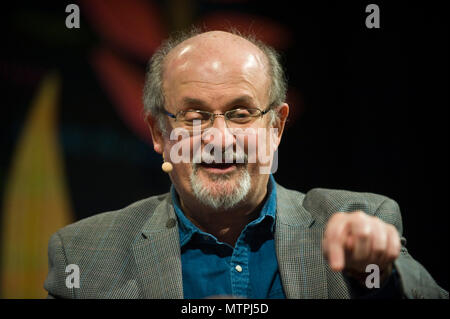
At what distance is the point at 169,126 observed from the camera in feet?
5.73

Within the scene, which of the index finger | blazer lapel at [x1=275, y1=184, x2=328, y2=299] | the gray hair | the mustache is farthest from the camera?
the gray hair

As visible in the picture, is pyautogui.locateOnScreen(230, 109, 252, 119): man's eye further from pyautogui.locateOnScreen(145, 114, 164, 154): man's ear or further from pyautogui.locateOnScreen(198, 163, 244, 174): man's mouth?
pyautogui.locateOnScreen(145, 114, 164, 154): man's ear

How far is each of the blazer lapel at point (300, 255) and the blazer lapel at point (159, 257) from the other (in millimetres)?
371

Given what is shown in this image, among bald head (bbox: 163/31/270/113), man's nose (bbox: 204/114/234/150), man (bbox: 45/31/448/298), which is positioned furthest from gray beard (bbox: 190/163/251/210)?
bald head (bbox: 163/31/270/113)

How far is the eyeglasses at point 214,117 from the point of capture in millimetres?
1633

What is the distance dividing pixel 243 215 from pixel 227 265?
0.23 metres

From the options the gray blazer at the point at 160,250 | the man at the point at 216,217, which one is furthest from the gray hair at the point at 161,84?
the gray blazer at the point at 160,250

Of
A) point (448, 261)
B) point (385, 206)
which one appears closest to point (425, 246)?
point (448, 261)

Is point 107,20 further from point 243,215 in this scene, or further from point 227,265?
point 227,265

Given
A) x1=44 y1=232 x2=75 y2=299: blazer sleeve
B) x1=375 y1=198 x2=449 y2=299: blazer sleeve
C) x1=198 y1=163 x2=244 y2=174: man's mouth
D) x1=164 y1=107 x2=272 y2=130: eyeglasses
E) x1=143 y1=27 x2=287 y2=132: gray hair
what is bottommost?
x1=44 y1=232 x2=75 y2=299: blazer sleeve

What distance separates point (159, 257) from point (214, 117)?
556 mm

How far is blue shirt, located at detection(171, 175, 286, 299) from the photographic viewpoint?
155 cm

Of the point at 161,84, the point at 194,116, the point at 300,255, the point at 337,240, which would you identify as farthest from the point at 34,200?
the point at 337,240

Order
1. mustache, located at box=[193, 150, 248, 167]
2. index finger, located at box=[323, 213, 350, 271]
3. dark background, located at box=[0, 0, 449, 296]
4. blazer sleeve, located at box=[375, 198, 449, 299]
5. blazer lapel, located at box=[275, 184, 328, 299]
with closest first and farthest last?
index finger, located at box=[323, 213, 350, 271], blazer sleeve, located at box=[375, 198, 449, 299], blazer lapel, located at box=[275, 184, 328, 299], mustache, located at box=[193, 150, 248, 167], dark background, located at box=[0, 0, 449, 296]
